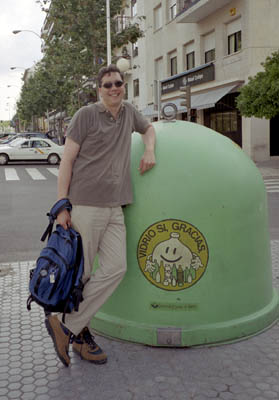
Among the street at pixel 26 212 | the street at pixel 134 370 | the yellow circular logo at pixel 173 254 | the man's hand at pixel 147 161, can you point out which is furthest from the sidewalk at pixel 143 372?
the street at pixel 26 212

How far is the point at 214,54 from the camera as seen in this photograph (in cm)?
2486

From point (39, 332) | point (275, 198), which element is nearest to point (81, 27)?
point (275, 198)

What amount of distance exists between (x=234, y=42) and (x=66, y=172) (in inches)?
849

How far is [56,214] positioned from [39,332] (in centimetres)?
114

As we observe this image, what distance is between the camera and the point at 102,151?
10.1ft

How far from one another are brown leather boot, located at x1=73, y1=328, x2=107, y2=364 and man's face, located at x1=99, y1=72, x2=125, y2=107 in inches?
59.0

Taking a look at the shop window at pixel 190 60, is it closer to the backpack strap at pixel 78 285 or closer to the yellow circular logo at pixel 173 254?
the yellow circular logo at pixel 173 254

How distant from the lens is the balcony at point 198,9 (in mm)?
22938

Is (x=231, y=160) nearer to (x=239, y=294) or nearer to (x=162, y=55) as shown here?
(x=239, y=294)

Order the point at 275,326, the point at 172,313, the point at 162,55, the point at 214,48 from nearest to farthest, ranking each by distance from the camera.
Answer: the point at 172,313 < the point at 275,326 < the point at 214,48 < the point at 162,55

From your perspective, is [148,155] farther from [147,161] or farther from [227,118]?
[227,118]

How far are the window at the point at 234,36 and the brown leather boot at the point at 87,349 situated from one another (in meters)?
21.2

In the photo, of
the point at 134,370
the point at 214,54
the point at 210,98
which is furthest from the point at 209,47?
the point at 134,370

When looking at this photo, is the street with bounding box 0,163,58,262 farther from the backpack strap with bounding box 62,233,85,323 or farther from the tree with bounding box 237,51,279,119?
the tree with bounding box 237,51,279,119
